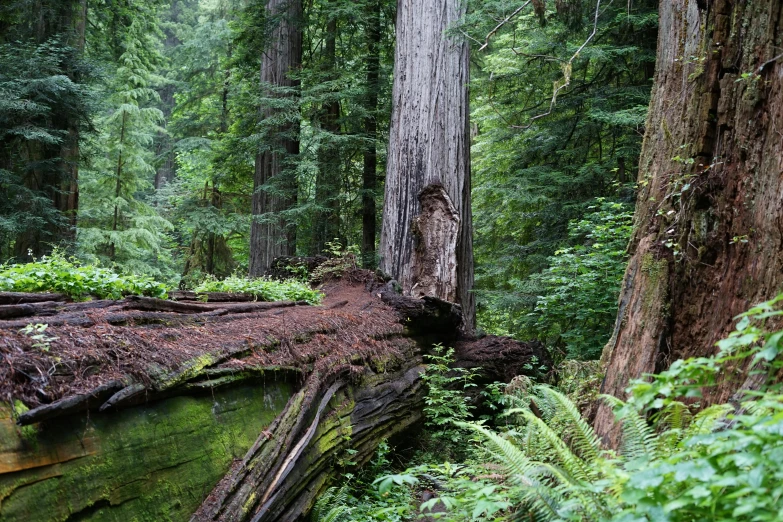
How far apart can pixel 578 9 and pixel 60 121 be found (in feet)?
38.1

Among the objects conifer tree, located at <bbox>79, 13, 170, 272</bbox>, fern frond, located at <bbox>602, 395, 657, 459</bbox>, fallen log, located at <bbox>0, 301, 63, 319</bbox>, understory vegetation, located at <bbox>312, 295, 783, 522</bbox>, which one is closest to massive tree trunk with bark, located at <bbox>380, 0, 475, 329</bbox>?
understory vegetation, located at <bbox>312, 295, 783, 522</bbox>

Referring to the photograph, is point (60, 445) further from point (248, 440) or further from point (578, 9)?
point (578, 9)

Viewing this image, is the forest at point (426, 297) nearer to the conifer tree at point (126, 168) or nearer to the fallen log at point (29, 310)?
the fallen log at point (29, 310)

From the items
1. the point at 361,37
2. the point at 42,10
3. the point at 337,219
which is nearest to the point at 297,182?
the point at 337,219

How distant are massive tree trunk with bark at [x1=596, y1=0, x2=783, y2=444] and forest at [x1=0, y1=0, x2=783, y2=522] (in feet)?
0.07

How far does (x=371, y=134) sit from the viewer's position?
456 inches

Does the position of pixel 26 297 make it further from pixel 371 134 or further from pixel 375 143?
pixel 371 134

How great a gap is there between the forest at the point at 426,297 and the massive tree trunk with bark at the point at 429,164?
0.04 metres

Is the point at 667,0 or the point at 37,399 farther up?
the point at 667,0

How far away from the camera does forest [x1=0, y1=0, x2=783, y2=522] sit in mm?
2863

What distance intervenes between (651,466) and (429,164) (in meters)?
7.50

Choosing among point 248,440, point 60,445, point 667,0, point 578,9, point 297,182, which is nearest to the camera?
point 60,445

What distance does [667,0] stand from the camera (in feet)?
16.3

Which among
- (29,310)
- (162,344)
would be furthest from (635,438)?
(29,310)
